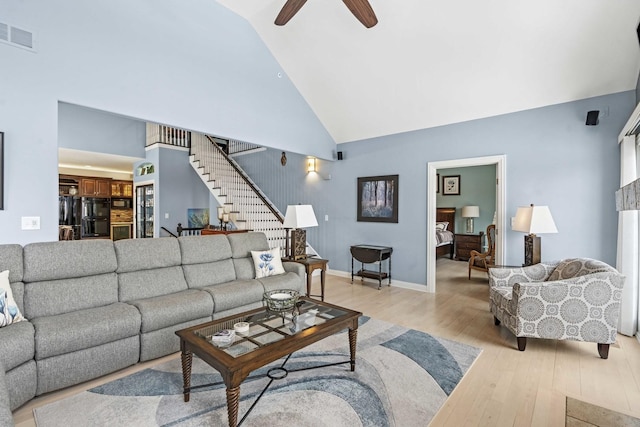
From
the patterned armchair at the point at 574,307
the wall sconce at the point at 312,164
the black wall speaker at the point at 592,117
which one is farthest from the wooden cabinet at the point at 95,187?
the black wall speaker at the point at 592,117

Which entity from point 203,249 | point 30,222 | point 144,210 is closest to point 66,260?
point 30,222

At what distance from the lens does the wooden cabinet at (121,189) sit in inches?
331

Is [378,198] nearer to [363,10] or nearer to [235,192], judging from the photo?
[363,10]

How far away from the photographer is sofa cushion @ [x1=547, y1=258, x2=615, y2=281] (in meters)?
2.66

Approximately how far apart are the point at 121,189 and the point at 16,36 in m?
6.73

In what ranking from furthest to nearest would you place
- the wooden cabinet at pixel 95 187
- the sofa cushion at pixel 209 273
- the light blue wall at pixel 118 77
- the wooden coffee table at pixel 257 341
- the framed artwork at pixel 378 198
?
the wooden cabinet at pixel 95 187 → the framed artwork at pixel 378 198 → the sofa cushion at pixel 209 273 → the light blue wall at pixel 118 77 → the wooden coffee table at pixel 257 341

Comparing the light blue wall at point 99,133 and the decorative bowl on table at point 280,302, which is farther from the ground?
the light blue wall at point 99,133

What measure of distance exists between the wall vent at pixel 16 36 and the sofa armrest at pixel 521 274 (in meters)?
4.96

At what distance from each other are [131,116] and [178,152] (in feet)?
14.9

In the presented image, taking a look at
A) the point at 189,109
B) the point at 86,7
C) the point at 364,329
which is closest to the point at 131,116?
the point at 189,109

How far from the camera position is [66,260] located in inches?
98.3

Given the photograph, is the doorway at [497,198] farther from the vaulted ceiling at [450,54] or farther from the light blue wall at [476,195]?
the light blue wall at [476,195]

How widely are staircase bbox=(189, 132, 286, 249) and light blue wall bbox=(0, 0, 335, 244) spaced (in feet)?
7.64

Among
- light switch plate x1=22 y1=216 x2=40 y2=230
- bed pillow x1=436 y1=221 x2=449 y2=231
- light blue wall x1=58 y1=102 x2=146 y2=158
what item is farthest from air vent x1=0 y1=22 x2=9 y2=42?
bed pillow x1=436 y1=221 x2=449 y2=231
